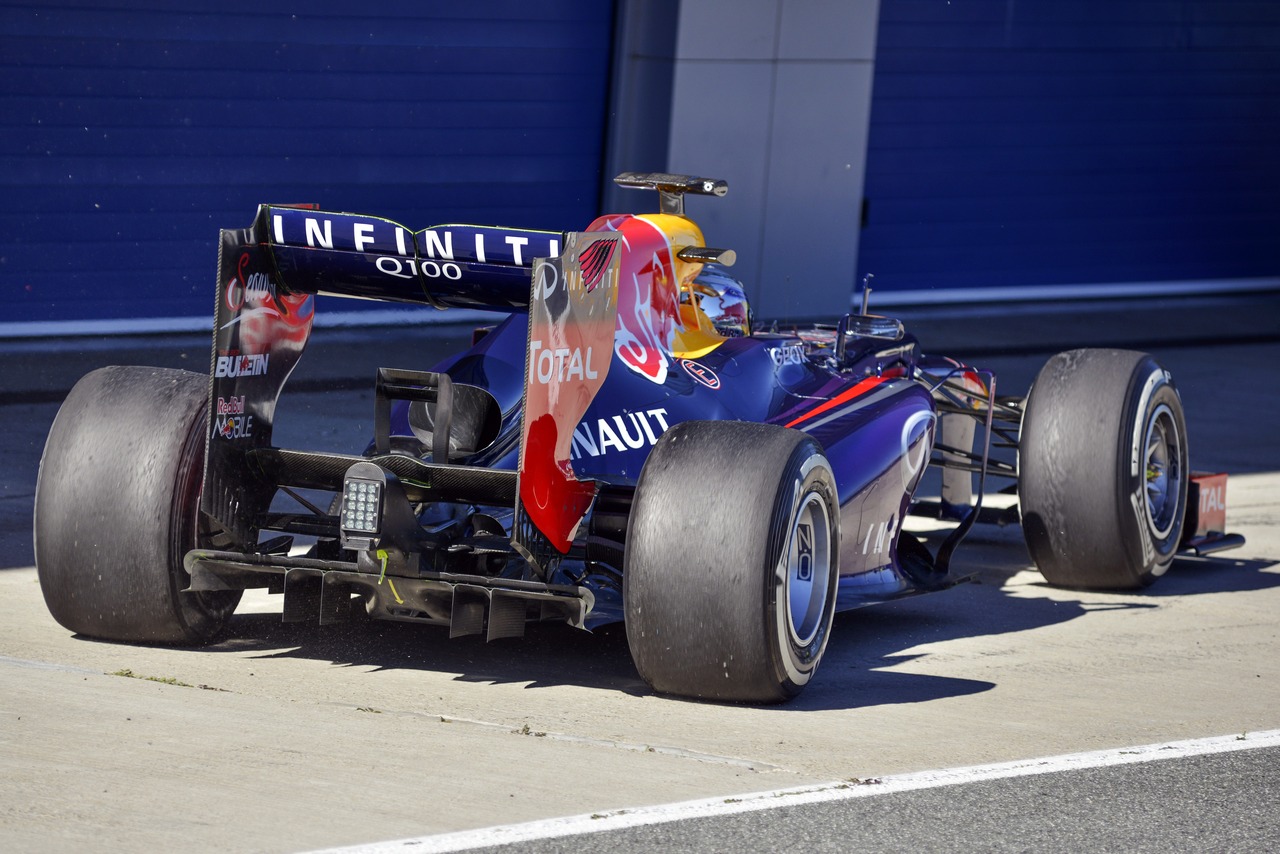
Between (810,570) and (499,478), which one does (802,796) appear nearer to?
(810,570)

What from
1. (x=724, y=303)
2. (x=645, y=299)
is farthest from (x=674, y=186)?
(x=645, y=299)

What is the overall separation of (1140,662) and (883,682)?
110 cm

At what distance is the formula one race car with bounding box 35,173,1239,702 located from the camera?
611cm

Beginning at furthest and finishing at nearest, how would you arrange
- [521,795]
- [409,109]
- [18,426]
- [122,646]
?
[409,109], [18,426], [122,646], [521,795]

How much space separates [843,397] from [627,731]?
2.28 m

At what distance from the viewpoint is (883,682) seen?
679 cm

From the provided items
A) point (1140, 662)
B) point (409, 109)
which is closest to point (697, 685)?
point (1140, 662)

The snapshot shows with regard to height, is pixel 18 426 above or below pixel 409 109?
below

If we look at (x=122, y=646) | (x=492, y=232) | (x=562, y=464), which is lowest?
(x=122, y=646)

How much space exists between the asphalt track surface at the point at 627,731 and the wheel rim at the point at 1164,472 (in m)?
0.32

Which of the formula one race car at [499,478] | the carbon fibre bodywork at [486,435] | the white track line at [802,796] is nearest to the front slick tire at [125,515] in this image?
the formula one race car at [499,478]

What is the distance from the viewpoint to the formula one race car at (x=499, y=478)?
20.0 feet

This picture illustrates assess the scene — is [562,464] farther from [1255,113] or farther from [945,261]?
[1255,113]

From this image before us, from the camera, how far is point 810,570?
660 centimetres
